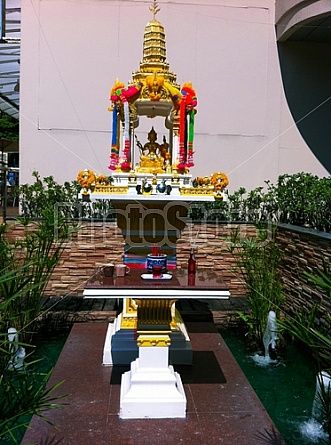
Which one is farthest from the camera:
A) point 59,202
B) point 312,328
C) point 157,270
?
point 59,202

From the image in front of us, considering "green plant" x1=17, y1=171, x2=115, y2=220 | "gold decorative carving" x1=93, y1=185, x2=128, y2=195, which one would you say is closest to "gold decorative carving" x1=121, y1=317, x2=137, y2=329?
"gold decorative carving" x1=93, y1=185, x2=128, y2=195

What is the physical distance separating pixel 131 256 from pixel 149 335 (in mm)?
1179

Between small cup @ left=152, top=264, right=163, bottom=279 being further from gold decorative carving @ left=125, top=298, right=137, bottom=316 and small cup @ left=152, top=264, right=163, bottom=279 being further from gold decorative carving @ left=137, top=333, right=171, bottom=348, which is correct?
gold decorative carving @ left=125, top=298, right=137, bottom=316

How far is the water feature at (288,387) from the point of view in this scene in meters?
3.75

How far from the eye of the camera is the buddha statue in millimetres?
4480

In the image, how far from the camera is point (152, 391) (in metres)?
3.51

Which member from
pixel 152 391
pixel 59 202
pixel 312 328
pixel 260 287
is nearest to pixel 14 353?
pixel 152 391

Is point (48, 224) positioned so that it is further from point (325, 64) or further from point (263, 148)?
Result: point (325, 64)

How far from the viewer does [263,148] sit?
7.84 m

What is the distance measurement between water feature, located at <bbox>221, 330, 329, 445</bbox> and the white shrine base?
39.1 inches

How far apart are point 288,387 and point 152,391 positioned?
1.81 metres

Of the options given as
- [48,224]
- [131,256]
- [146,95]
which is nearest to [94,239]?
[48,224]

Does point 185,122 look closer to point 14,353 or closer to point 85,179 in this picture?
point 85,179

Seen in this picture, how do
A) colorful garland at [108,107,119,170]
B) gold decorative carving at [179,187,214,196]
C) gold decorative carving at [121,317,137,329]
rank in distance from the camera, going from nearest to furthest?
gold decorative carving at [179,187,214,196] < colorful garland at [108,107,119,170] < gold decorative carving at [121,317,137,329]
